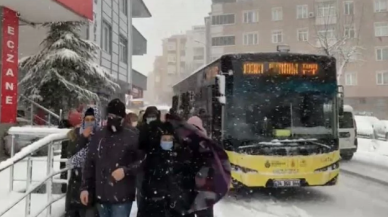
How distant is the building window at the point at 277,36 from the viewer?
5712 centimetres

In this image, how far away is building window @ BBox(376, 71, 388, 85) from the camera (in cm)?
5141

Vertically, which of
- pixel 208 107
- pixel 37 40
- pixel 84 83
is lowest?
pixel 208 107

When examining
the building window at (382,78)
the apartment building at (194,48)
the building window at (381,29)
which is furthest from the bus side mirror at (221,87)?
the apartment building at (194,48)

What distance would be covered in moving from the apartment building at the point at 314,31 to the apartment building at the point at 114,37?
19.6 meters

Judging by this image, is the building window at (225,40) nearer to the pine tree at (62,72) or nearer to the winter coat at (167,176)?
the pine tree at (62,72)

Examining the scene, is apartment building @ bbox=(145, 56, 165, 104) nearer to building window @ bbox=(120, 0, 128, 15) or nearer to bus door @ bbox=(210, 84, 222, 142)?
building window @ bbox=(120, 0, 128, 15)

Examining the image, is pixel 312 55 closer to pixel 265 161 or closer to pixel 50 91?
pixel 265 161

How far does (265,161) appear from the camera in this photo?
839 cm

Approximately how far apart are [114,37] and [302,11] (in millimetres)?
35801

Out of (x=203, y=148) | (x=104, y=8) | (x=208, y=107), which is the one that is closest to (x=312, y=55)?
(x=208, y=107)

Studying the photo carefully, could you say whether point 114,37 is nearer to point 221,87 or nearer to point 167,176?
point 221,87

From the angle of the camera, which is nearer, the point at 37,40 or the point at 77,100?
the point at 77,100

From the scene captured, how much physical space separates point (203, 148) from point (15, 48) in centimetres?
803

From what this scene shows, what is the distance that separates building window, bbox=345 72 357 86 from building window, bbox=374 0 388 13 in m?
8.00
